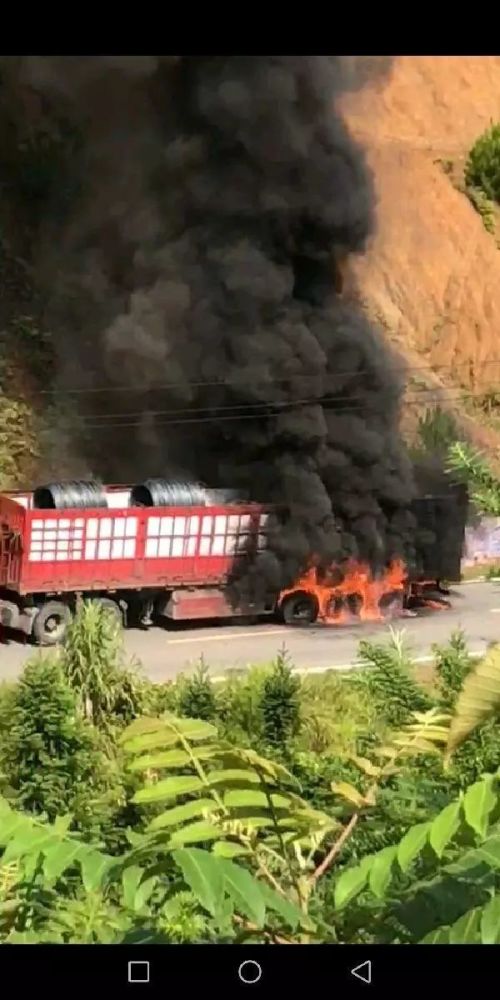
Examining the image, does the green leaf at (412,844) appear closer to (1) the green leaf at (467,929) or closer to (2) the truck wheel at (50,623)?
(1) the green leaf at (467,929)

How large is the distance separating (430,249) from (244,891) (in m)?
1.29

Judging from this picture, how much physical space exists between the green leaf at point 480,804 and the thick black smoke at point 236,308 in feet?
3.17

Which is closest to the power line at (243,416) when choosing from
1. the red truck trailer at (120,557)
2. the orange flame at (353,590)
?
the red truck trailer at (120,557)

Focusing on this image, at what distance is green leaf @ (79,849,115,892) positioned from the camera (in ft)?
2.16

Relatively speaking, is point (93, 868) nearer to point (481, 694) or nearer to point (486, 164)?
point (481, 694)

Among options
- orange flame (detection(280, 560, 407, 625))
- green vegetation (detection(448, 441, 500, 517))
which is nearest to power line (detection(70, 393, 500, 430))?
orange flame (detection(280, 560, 407, 625))

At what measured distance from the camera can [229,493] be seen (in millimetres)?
1609

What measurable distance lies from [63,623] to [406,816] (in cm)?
75

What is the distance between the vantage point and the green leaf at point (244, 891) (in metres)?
0.61

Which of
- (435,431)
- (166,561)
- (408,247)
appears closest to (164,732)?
(166,561)

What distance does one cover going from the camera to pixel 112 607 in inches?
62.4

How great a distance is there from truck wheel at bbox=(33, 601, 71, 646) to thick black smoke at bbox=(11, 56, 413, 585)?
0.73ft
